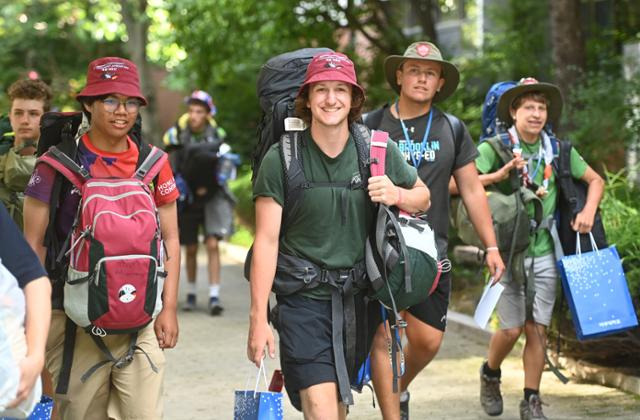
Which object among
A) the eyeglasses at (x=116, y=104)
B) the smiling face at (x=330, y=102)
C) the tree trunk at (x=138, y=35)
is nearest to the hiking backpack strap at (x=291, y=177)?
the smiling face at (x=330, y=102)

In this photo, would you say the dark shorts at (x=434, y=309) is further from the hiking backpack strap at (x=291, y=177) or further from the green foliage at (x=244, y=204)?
the green foliage at (x=244, y=204)

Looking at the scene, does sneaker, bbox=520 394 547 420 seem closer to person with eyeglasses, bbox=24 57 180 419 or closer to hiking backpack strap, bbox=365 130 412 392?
hiking backpack strap, bbox=365 130 412 392

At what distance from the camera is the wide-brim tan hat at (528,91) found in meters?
7.11

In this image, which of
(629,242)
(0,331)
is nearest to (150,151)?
(0,331)

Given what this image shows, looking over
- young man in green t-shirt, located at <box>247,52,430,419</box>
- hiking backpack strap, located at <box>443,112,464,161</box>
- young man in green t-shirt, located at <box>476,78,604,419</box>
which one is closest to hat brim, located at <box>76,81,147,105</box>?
young man in green t-shirt, located at <box>247,52,430,419</box>

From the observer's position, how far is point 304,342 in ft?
16.7

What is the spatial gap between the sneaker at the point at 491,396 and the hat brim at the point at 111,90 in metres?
3.25

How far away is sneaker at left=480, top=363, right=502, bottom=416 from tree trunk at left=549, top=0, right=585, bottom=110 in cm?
569

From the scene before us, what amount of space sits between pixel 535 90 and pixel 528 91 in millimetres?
45

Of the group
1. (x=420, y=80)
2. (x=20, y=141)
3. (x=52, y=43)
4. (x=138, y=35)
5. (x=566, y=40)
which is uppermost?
(x=52, y=43)

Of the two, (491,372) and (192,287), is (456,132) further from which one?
(192,287)

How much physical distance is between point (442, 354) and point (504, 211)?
121 inches

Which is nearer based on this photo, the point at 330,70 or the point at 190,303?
the point at 330,70

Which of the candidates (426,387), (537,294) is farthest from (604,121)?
(537,294)
